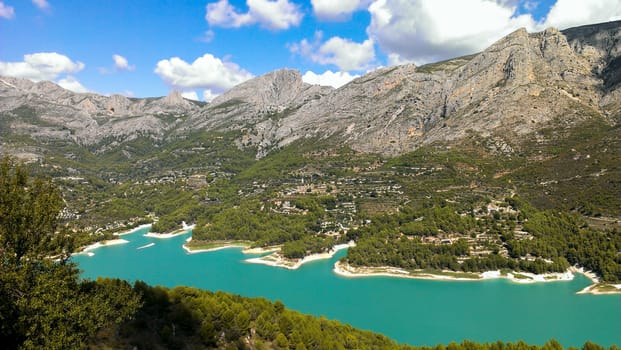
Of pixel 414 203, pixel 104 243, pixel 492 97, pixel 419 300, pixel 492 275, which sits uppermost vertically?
pixel 492 97

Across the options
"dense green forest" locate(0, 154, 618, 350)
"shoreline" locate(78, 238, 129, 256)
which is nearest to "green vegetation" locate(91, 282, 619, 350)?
"dense green forest" locate(0, 154, 618, 350)

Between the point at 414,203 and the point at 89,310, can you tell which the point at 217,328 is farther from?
the point at 414,203

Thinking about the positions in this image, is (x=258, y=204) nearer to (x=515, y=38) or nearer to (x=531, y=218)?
(x=531, y=218)

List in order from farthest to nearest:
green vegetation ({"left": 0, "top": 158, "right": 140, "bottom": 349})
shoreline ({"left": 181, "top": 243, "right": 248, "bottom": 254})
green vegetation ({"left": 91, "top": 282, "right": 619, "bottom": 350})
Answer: shoreline ({"left": 181, "top": 243, "right": 248, "bottom": 254}) < green vegetation ({"left": 91, "top": 282, "right": 619, "bottom": 350}) < green vegetation ({"left": 0, "top": 158, "right": 140, "bottom": 349})

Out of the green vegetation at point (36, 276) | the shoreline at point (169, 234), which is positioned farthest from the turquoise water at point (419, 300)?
the green vegetation at point (36, 276)

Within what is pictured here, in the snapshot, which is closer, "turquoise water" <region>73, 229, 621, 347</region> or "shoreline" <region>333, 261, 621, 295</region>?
"turquoise water" <region>73, 229, 621, 347</region>

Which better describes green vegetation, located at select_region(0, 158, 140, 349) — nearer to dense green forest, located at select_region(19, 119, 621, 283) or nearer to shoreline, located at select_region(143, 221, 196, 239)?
dense green forest, located at select_region(19, 119, 621, 283)

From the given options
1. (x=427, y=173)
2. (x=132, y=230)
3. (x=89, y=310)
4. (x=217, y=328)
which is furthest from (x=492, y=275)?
(x=132, y=230)
